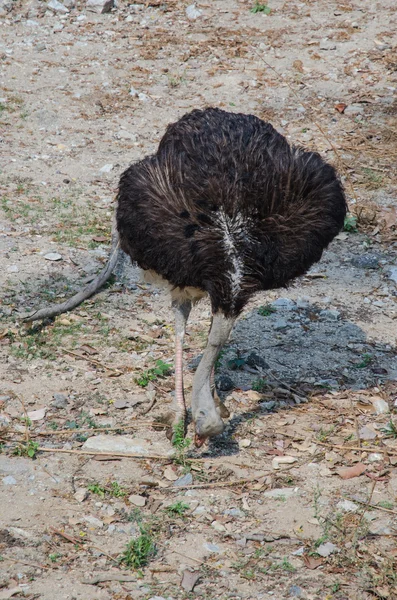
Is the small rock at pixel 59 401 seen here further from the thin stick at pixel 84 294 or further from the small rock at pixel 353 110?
the small rock at pixel 353 110

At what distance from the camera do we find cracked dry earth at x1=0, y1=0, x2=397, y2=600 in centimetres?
530

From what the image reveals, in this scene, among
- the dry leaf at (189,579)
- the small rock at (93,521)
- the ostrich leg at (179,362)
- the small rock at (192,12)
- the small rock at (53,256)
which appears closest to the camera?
the dry leaf at (189,579)

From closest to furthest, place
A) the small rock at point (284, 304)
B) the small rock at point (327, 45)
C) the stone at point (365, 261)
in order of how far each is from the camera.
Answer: the small rock at point (284, 304) → the stone at point (365, 261) → the small rock at point (327, 45)

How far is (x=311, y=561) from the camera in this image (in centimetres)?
528

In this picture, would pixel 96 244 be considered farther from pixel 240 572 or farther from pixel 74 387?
pixel 240 572

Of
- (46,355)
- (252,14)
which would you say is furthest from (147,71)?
(46,355)

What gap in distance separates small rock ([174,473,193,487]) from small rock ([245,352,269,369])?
66.2 inches

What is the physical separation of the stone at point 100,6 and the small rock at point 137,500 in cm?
1012

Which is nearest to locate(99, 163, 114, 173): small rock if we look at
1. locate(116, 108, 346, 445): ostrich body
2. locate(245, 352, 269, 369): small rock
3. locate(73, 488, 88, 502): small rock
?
locate(245, 352, 269, 369): small rock

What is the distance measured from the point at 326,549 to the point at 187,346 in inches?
113

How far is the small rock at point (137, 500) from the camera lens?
572 centimetres

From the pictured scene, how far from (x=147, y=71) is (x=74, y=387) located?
7.01 m

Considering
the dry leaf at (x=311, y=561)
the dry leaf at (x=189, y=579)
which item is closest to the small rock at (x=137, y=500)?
the dry leaf at (x=189, y=579)

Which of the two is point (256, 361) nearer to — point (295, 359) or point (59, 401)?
point (295, 359)
